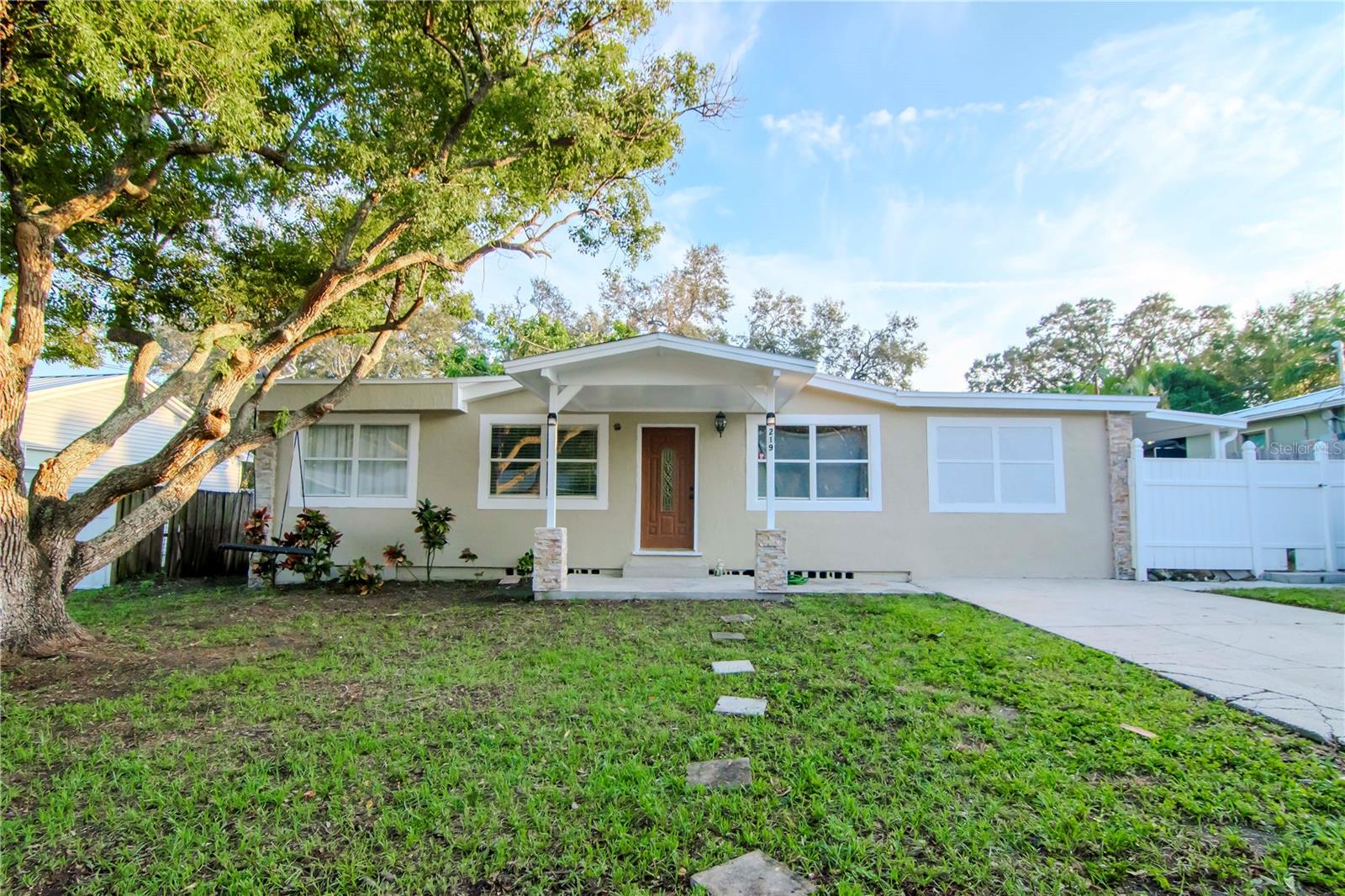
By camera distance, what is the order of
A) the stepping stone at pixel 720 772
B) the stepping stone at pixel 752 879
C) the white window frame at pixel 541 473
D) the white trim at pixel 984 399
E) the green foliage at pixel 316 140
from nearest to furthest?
the stepping stone at pixel 752 879 → the stepping stone at pixel 720 772 → the green foliage at pixel 316 140 → the white trim at pixel 984 399 → the white window frame at pixel 541 473

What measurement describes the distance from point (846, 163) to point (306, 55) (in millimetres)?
9122

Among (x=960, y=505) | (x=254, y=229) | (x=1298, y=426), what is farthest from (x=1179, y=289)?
(x=254, y=229)

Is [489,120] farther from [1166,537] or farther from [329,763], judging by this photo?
[1166,537]

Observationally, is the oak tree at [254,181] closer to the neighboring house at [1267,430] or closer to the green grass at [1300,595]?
the green grass at [1300,595]

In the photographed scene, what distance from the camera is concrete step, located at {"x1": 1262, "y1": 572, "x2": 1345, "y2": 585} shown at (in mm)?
8141

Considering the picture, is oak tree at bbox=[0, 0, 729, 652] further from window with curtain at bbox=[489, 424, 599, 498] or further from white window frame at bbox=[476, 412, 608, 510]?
window with curtain at bbox=[489, 424, 599, 498]

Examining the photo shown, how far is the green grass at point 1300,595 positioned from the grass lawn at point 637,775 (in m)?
4.14

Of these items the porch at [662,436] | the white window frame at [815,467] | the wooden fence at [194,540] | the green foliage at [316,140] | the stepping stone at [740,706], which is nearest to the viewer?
the stepping stone at [740,706]

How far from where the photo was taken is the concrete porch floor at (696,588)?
7.37 m

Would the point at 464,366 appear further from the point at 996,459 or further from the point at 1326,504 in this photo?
the point at 1326,504

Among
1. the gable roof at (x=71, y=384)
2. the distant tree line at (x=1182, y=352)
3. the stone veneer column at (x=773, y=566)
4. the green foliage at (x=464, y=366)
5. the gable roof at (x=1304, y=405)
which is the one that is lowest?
the stone veneer column at (x=773, y=566)

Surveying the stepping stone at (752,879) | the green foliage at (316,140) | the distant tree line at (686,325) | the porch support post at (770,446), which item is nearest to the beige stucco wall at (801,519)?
the porch support post at (770,446)

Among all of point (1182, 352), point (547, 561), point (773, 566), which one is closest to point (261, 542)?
point (547, 561)

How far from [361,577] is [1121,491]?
11048 millimetres
